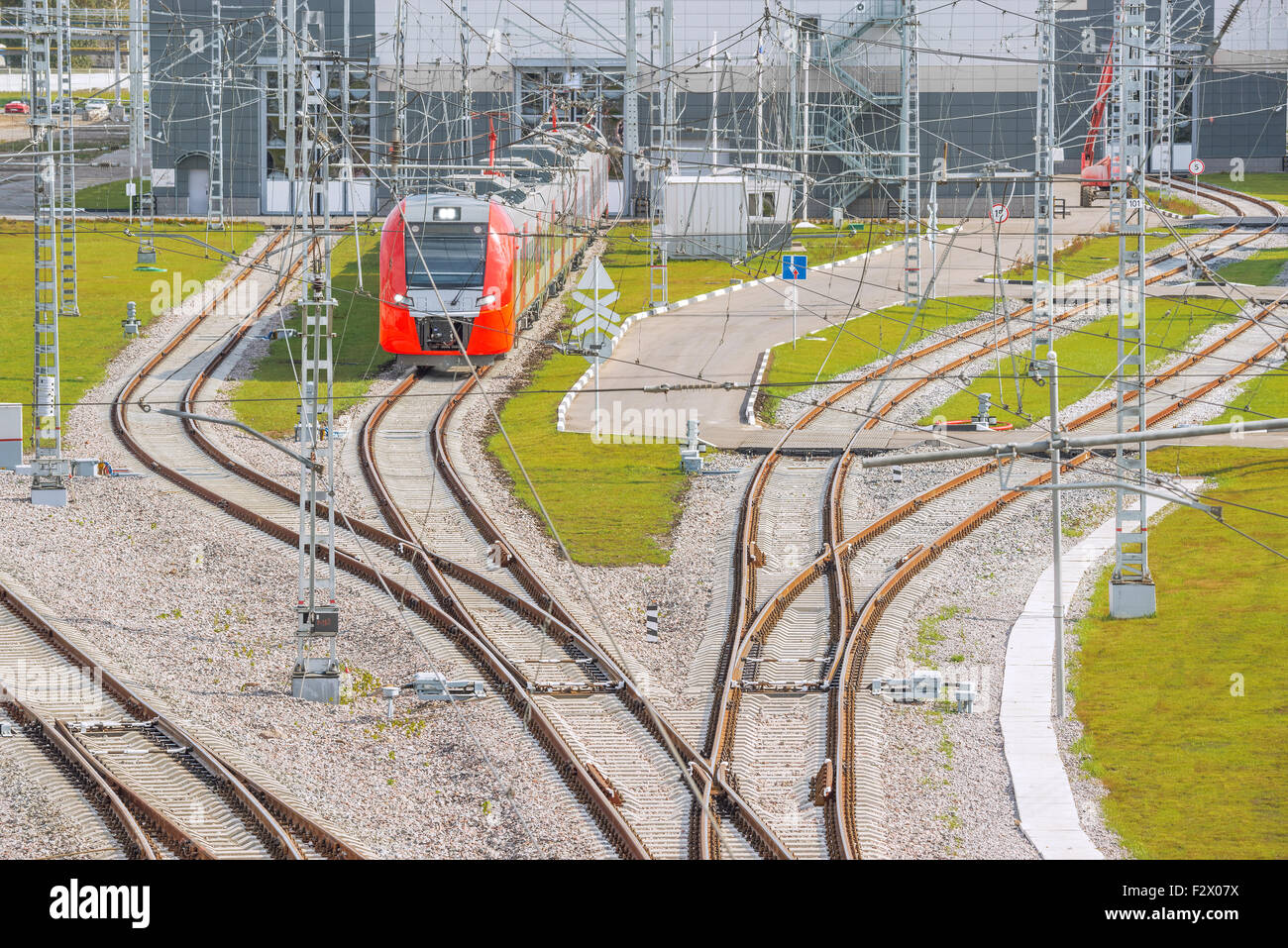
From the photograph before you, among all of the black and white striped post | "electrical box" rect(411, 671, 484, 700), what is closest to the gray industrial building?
the black and white striped post

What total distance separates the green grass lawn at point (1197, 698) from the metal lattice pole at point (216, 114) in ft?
123

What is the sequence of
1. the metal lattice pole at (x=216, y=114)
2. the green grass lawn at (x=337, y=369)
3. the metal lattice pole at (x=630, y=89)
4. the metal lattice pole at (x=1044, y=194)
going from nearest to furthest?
1. the green grass lawn at (x=337, y=369)
2. the metal lattice pole at (x=1044, y=194)
3. the metal lattice pole at (x=630, y=89)
4. the metal lattice pole at (x=216, y=114)

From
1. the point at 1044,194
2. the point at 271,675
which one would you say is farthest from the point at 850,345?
the point at 271,675

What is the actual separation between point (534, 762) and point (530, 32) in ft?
179

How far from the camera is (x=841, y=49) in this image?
2719 inches

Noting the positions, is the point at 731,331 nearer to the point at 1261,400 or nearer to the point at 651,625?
the point at 1261,400

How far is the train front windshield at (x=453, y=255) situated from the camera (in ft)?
121

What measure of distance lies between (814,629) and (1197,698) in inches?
197

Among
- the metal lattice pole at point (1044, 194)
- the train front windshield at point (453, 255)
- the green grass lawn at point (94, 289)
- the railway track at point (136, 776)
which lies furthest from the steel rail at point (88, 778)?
the metal lattice pole at point (1044, 194)

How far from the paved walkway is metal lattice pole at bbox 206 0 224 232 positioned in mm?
37362

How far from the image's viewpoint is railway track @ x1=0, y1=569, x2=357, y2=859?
1482 centimetres

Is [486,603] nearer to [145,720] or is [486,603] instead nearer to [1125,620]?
[145,720]

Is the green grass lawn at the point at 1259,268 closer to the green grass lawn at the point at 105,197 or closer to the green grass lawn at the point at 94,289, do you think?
the green grass lawn at the point at 94,289
